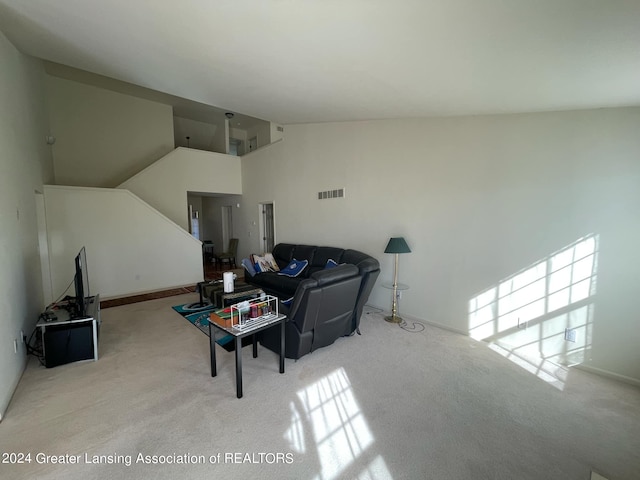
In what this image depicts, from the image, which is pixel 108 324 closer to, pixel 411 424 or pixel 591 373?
pixel 411 424

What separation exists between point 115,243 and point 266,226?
336 cm

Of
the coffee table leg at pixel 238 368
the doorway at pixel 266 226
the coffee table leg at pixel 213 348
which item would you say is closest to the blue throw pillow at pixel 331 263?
the coffee table leg at pixel 213 348

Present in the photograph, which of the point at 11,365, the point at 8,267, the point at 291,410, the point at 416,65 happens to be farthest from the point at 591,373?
the point at 8,267

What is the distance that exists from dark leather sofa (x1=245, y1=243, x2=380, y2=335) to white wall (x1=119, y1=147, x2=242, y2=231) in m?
2.92

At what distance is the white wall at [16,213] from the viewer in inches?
87.4

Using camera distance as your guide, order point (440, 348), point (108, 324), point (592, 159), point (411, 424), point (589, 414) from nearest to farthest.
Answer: point (411, 424) → point (589, 414) → point (592, 159) → point (440, 348) → point (108, 324)

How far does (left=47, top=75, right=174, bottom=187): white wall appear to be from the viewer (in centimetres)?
603

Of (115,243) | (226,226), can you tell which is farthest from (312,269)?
(226,226)

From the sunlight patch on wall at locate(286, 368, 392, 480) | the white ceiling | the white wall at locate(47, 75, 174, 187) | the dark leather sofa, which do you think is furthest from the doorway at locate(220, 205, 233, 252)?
the sunlight patch on wall at locate(286, 368, 392, 480)

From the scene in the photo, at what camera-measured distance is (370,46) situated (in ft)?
6.67

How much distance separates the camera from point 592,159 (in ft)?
8.27

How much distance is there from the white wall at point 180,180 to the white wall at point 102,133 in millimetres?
1254

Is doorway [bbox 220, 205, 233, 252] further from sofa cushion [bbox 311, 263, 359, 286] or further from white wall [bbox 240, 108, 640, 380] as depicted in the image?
sofa cushion [bbox 311, 263, 359, 286]

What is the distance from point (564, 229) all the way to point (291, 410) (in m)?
3.25
